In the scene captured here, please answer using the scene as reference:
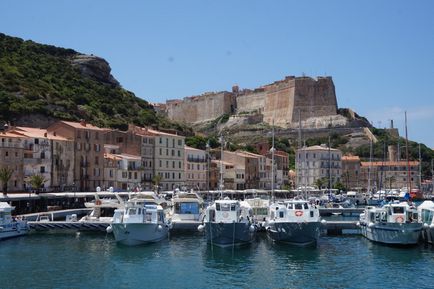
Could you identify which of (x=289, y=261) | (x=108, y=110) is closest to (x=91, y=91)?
(x=108, y=110)

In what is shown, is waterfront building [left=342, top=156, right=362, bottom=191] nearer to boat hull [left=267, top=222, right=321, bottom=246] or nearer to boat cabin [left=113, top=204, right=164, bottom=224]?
boat hull [left=267, top=222, right=321, bottom=246]

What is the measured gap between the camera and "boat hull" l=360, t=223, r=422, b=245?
133ft

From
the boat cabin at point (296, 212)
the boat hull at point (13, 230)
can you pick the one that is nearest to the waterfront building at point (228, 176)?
the boat hull at point (13, 230)

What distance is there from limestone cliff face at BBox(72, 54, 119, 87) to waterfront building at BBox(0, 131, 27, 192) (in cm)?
6535

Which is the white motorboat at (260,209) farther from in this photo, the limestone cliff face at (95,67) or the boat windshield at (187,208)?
the limestone cliff face at (95,67)

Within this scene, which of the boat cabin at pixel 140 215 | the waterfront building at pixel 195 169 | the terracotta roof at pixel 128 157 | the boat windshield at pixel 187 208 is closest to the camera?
the boat cabin at pixel 140 215

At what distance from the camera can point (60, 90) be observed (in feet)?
356

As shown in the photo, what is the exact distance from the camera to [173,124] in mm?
123000

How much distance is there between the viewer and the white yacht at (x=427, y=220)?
4123 cm

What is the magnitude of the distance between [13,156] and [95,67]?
70.9 metres

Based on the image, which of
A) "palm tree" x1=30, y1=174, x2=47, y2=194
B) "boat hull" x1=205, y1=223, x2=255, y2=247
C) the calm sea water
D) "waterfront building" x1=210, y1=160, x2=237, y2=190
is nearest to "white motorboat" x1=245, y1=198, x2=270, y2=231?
the calm sea water

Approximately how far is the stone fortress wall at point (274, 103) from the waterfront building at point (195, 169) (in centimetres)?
4736

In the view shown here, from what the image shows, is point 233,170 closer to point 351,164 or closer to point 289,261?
point 351,164

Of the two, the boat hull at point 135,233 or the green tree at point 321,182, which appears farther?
the green tree at point 321,182
